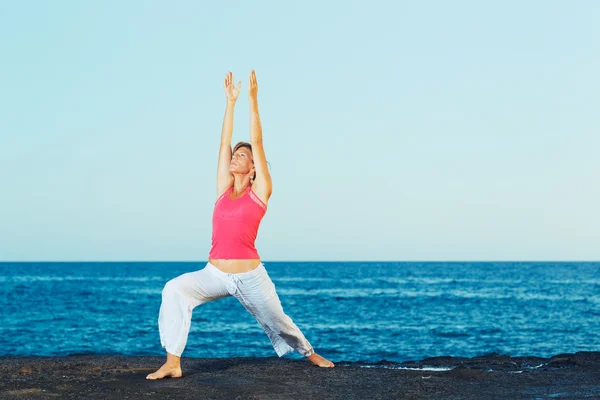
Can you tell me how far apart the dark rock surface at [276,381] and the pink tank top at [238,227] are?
4.05ft

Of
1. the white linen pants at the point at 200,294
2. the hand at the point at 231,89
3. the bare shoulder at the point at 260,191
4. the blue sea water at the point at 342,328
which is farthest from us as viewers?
the blue sea water at the point at 342,328

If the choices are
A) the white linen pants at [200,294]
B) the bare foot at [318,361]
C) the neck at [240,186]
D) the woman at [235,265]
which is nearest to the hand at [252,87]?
the woman at [235,265]

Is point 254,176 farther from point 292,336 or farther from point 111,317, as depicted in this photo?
point 111,317

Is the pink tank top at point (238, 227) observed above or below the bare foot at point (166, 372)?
above

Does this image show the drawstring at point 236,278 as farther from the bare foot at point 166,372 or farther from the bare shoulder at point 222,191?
the bare foot at point 166,372

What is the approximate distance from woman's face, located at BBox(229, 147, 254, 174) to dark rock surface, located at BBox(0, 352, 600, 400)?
6.75 ft

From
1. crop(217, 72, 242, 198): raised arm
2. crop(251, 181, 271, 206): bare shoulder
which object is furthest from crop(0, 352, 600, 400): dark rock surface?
crop(217, 72, 242, 198): raised arm

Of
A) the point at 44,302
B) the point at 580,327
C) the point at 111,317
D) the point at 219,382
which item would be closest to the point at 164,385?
the point at 219,382

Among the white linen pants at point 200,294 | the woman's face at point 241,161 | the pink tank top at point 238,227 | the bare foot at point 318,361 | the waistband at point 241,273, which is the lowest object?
the bare foot at point 318,361

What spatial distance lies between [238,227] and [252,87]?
1.43 meters

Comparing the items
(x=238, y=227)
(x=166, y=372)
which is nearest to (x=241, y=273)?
(x=238, y=227)

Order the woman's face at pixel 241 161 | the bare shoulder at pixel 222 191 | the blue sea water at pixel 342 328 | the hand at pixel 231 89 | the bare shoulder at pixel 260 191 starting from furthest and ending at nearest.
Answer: the blue sea water at pixel 342 328, the hand at pixel 231 89, the bare shoulder at pixel 222 191, the woman's face at pixel 241 161, the bare shoulder at pixel 260 191

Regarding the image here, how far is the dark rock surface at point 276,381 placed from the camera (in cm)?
643

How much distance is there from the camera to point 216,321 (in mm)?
30594
